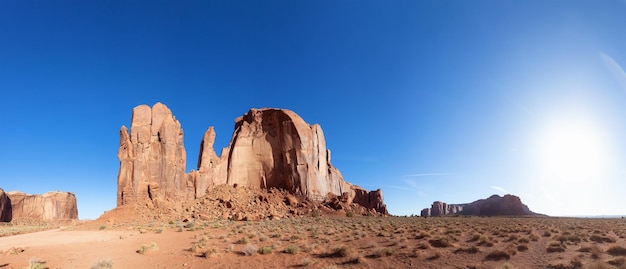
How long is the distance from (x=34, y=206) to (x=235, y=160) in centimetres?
6890

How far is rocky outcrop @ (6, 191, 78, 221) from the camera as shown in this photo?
7762 cm

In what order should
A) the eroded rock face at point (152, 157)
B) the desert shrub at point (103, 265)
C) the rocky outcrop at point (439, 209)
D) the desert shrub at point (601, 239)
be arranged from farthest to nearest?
the rocky outcrop at point (439, 209) → the eroded rock face at point (152, 157) → the desert shrub at point (601, 239) → the desert shrub at point (103, 265)

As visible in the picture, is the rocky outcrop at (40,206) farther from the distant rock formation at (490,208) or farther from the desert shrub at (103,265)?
the distant rock formation at (490,208)

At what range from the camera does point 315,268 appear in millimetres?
10664

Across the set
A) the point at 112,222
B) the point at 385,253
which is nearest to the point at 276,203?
the point at 112,222

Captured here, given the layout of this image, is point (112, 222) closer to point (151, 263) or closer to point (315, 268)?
point (151, 263)

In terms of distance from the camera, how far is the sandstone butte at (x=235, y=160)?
1454 inches

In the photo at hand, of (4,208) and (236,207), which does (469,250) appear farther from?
(4,208)

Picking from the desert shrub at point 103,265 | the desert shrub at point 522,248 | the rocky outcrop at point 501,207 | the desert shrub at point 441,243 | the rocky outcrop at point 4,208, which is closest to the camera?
the desert shrub at point 103,265

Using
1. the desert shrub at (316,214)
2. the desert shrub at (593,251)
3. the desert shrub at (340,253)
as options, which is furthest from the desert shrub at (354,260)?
the desert shrub at (316,214)

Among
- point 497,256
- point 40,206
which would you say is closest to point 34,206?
point 40,206

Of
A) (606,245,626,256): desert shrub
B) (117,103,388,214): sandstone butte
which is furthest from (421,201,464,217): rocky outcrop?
(606,245,626,256): desert shrub

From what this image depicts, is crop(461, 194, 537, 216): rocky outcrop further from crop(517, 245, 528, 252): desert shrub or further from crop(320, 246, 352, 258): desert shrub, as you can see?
crop(320, 246, 352, 258): desert shrub

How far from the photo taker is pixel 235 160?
53.6 metres
